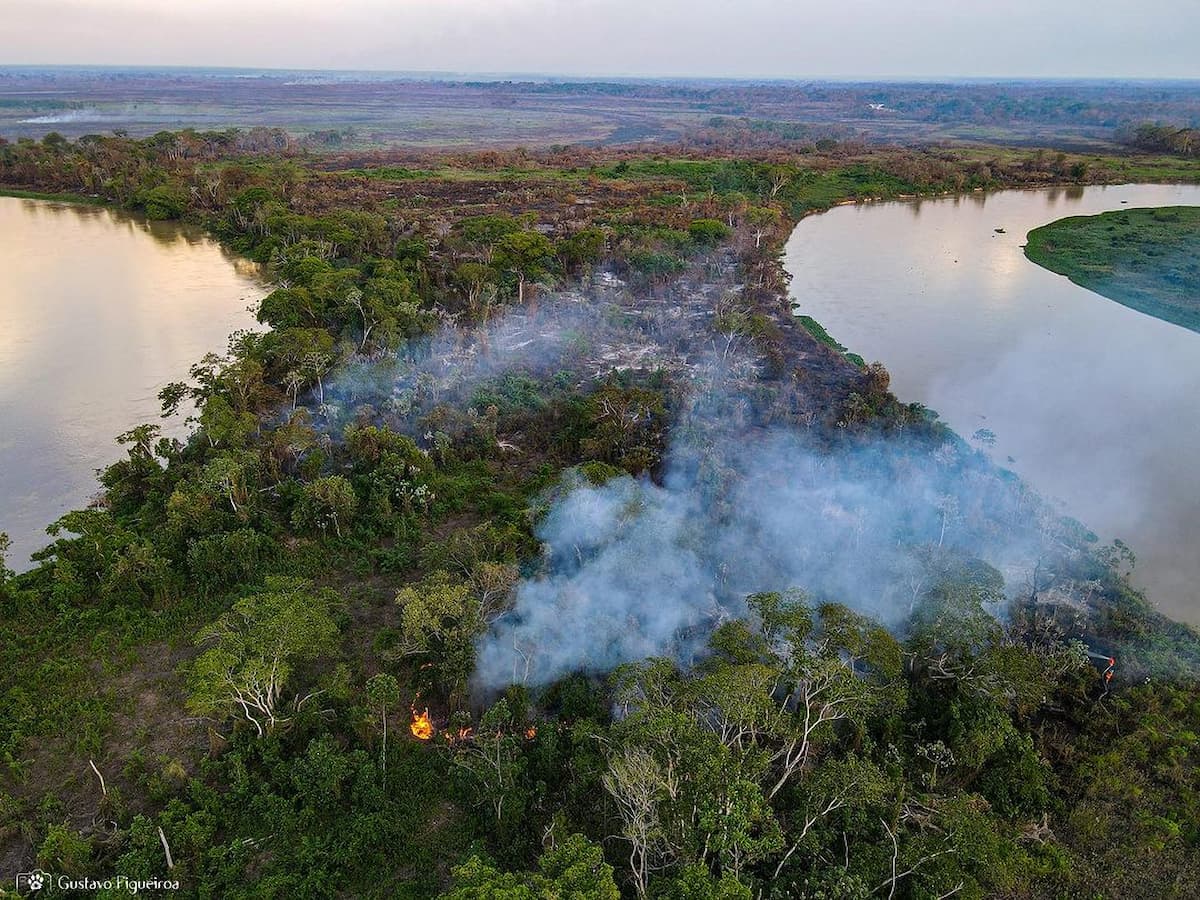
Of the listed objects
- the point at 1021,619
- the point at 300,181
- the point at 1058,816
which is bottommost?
the point at 1058,816

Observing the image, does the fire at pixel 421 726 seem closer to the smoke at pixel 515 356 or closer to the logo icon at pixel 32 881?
the logo icon at pixel 32 881

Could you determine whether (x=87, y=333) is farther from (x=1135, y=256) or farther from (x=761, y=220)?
(x=1135, y=256)

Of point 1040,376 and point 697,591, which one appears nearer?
point 697,591

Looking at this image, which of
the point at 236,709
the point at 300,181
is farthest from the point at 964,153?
the point at 236,709

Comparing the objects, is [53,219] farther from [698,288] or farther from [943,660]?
[943,660]

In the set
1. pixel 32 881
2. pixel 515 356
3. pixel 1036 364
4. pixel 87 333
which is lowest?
pixel 32 881

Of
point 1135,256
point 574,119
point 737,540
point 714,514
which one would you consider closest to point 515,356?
point 714,514
